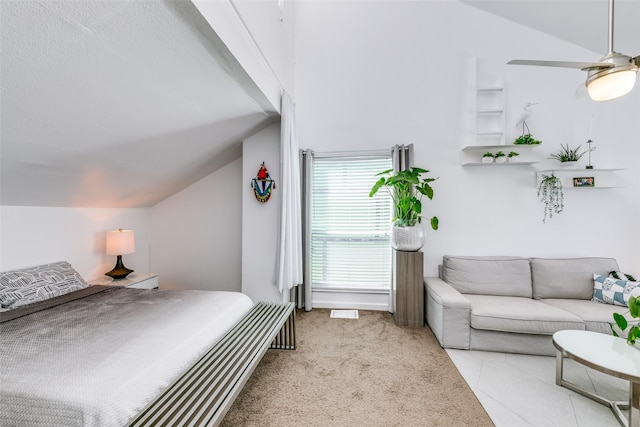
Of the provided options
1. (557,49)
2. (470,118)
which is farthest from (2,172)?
(557,49)

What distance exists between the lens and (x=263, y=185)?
3.05m

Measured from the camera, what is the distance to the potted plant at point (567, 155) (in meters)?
3.01

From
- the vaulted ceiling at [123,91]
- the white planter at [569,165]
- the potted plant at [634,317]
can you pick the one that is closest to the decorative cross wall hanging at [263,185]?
the vaulted ceiling at [123,91]

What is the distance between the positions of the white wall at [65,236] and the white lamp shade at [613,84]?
14.0ft

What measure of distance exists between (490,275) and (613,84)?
1982mm

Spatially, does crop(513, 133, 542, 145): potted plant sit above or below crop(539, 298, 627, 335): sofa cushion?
above

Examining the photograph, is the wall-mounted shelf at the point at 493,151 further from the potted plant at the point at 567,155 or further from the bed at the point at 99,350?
the bed at the point at 99,350

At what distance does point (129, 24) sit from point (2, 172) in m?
1.43

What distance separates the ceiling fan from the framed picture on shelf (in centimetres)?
175

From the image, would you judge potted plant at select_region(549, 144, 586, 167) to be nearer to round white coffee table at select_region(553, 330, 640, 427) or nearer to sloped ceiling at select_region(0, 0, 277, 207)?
round white coffee table at select_region(553, 330, 640, 427)

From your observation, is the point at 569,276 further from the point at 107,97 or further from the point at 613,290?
the point at 107,97

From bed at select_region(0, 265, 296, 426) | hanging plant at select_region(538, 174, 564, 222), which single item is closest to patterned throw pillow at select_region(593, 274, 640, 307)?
hanging plant at select_region(538, 174, 564, 222)

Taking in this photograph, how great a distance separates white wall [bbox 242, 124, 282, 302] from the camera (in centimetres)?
306

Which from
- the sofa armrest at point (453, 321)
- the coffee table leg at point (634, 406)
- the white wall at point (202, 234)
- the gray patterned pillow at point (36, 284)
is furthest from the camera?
the white wall at point (202, 234)
